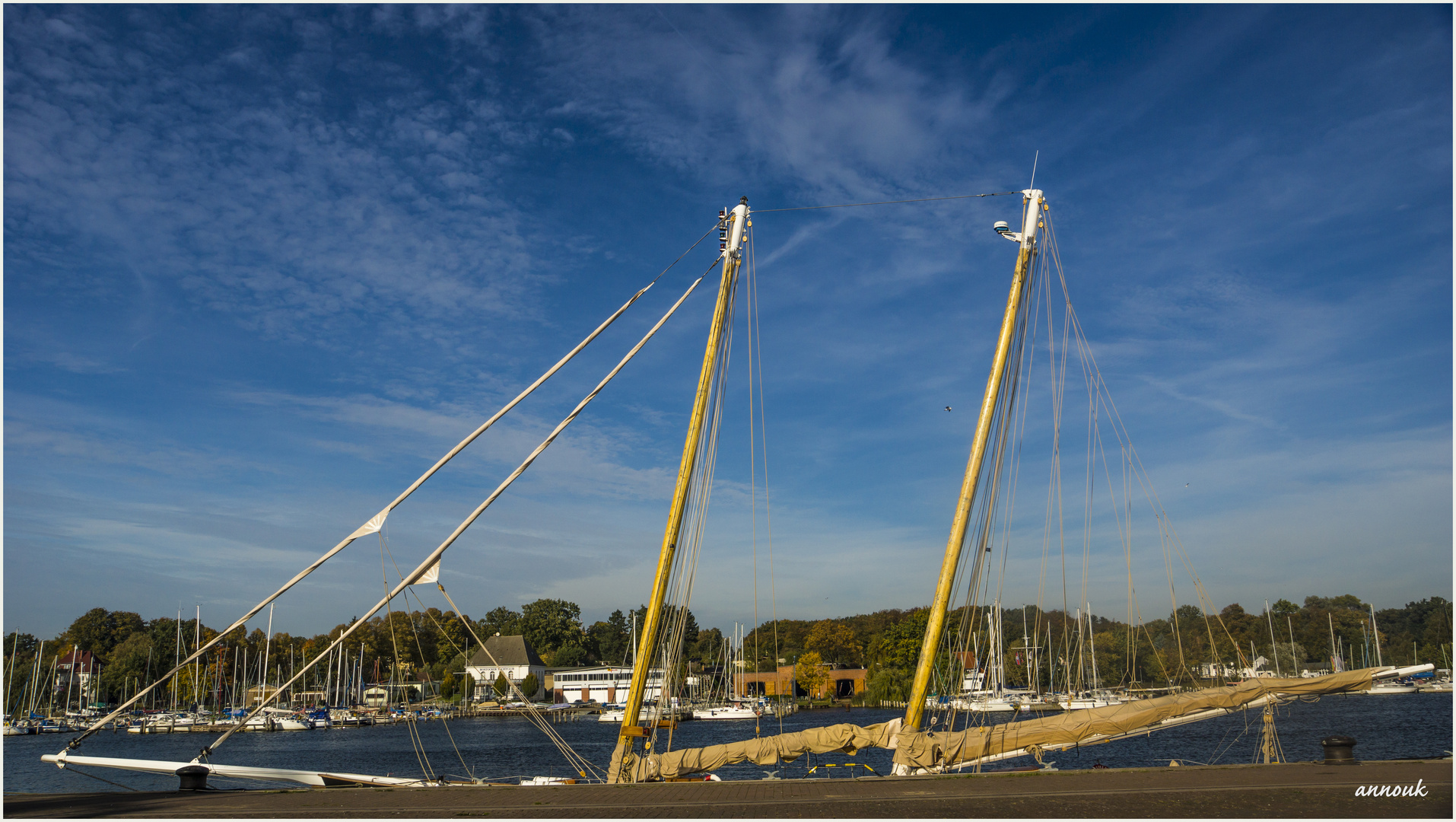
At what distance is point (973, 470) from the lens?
2234cm

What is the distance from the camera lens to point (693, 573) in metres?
22.7

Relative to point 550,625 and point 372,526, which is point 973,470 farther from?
point 550,625

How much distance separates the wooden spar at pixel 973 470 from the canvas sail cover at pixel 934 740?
69cm

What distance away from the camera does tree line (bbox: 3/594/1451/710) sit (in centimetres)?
11612

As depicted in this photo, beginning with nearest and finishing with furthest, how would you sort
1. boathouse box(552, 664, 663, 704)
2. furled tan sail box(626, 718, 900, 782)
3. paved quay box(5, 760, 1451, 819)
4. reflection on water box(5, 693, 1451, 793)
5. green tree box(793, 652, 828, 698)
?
paved quay box(5, 760, 1451, 819) < furled tan sail box(626, 718, 900, 782) < reflection on water box(5, 693, 1451, 793) < boathouse box(552, 664, 663, 704) < green tree box(793, 652, 828, 698)

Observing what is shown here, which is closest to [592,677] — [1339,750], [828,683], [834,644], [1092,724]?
[828,683]

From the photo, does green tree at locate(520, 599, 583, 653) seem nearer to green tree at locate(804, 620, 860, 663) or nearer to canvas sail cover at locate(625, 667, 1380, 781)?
green tree at locate(804, 620, 860, 663)

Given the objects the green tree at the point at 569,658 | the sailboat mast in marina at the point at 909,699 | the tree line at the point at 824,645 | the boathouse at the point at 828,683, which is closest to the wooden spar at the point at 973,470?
the sailboat mast in marina at the point at 909,699

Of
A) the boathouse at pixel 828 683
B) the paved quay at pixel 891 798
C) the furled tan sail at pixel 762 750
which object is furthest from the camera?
the boathouse at pixel 828 683

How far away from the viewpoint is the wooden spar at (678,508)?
21.0m

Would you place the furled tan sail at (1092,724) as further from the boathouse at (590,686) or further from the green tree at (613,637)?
the green tree at (613,637)

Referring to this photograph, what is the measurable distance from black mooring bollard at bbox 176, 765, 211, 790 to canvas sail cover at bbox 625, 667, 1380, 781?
9.51 m

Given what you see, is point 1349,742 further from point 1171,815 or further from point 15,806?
point 15,806

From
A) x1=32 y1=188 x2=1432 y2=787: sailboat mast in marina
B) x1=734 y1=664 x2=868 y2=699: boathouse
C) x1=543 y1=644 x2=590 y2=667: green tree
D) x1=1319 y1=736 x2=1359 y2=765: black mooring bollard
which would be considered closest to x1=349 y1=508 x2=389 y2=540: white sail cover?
x1=32 y1=188 x2=1432 y2=787: sailboat mast in marina
